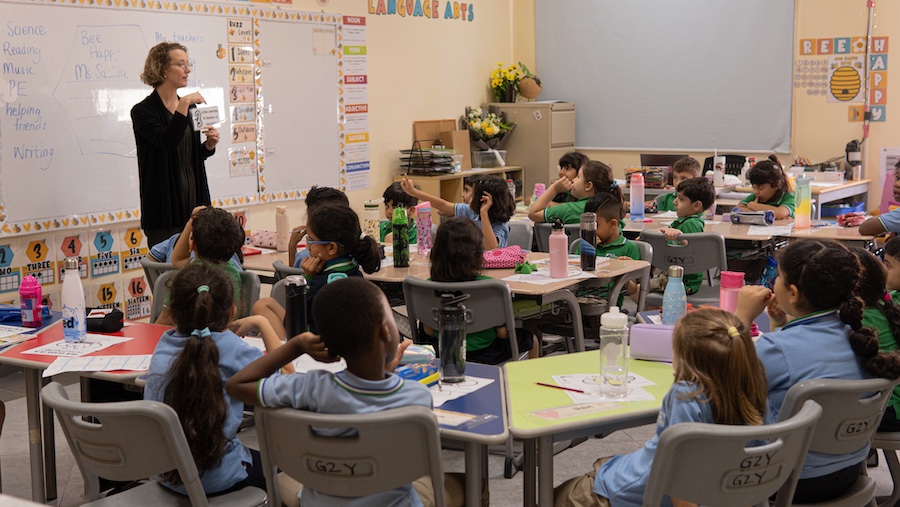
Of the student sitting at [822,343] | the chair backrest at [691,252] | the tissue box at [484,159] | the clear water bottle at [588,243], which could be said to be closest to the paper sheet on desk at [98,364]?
the student sitting at [822,343]

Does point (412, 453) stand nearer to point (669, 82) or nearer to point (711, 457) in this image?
point (711, 457)

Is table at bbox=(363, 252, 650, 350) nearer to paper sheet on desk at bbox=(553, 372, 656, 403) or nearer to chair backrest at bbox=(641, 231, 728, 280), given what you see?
chair backrest at bbox=(641, 231, 728, 280)

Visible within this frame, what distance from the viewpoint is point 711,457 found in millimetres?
2043

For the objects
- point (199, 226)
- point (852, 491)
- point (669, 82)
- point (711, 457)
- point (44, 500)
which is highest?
point (669, 82)

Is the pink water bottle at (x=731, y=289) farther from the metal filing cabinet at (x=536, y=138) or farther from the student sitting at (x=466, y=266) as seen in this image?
the metal filing cabinet at (x=536, y=138)

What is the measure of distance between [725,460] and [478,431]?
57cm

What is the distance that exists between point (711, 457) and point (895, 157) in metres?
6.66

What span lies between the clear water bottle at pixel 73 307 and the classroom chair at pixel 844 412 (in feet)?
7.49

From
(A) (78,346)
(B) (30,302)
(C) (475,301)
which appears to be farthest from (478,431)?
(B) (30,302)

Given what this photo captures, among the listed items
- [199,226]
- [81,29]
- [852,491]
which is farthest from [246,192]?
[852,491]

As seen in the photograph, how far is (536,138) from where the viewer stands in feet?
29.6

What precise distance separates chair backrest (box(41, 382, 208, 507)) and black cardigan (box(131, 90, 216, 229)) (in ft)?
9.05

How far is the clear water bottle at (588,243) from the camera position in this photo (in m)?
4.36

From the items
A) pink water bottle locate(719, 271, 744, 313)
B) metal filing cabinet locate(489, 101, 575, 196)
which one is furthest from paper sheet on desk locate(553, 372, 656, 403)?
metal filing cabinet locate(489, 101, 575, 196)
